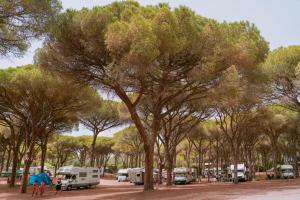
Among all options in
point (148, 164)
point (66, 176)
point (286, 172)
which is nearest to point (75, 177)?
point (66, 176)

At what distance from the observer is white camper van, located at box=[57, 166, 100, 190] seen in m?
29.6

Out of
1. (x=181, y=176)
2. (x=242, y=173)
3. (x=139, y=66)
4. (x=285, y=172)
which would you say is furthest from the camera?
(x=285, y=172)

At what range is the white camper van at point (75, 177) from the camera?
97.1 ft

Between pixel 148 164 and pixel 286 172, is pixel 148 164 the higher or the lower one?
the lower one

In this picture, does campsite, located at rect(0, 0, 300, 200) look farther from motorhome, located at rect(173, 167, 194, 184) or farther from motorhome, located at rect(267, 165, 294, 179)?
motorhome, located at rect(267, 165, 294, 179)

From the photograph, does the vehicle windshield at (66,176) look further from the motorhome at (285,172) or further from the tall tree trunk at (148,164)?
the motorhome at (285,172)

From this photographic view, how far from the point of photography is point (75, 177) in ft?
99.1

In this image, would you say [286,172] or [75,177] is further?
[286,172]

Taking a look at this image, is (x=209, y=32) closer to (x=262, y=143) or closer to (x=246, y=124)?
(x=246, y=124)

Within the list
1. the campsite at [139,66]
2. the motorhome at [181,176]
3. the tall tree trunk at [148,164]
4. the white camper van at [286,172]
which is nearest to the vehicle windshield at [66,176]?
the campsite at [139,66]

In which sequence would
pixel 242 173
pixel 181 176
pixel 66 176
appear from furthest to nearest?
pixel 242 173
pixel 181 176
pixel 66 176

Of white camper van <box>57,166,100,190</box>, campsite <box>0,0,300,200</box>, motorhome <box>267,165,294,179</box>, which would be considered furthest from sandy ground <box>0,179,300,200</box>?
motorhome <box>267,165,294,179</box>

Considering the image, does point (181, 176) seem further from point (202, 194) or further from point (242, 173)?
point (202, 194)

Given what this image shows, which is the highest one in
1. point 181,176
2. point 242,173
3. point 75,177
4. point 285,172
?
point 285,172
